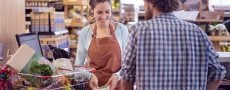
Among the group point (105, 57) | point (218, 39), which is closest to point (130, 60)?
point (105, 57)

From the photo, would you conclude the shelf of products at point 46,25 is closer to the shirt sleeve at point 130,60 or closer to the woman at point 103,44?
the woman at point 103,44

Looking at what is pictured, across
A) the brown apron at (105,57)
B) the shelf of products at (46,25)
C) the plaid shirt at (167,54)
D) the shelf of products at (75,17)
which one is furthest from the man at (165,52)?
the shelf of products at (75,17)

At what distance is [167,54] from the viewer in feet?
6.07

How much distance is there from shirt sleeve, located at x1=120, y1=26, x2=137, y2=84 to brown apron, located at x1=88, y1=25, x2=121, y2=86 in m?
0.65

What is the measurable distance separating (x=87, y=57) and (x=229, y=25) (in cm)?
422

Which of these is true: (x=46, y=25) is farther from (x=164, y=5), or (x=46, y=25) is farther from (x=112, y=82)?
(x=164, y=5)

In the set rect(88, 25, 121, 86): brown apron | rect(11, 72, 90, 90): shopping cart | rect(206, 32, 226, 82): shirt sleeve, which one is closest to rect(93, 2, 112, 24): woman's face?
rect(88, 25, 121, 86): brown apron

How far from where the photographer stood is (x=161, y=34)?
1836 millimetres

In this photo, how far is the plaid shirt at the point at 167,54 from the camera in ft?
6.05

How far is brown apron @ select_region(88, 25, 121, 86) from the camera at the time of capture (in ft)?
8.54

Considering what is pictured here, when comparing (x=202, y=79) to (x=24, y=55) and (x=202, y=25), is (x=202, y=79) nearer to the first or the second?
(x=24, y=55)

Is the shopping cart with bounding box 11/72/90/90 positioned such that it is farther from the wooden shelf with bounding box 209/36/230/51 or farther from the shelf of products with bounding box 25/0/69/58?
the wooden shelf with bounding box 209/36/230/51

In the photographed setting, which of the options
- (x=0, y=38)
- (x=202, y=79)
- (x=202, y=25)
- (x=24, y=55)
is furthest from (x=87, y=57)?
(x=202, y=25)

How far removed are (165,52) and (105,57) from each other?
84cm
